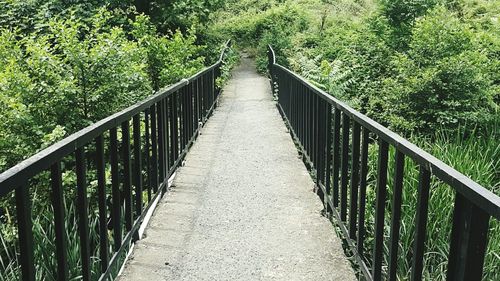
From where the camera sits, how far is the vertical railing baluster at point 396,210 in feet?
8.64

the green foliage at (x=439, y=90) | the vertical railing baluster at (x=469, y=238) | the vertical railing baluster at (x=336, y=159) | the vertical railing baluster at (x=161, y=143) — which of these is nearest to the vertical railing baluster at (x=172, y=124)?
the vertical railing baluster at (x=161, y=143)

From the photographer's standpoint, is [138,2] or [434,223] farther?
[138,2]

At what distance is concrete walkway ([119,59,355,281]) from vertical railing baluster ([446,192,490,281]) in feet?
5.93

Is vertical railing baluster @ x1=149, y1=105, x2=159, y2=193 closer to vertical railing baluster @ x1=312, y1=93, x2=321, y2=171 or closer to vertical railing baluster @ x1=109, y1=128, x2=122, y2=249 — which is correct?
vertical railing baluster @ x1=109, y1=128, x2=122, y2=249

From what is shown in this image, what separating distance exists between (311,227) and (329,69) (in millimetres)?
6118

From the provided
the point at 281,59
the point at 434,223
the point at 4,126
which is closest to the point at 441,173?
the point at 434,223

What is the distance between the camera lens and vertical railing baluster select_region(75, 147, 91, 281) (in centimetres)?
267

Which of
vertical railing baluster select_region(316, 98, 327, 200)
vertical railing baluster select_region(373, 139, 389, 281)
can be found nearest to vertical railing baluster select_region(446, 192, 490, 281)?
vertical railing baluster select_region(373, 139, 389, 281)

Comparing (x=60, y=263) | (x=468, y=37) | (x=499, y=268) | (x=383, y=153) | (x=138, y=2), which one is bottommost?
(x=499, y=268)

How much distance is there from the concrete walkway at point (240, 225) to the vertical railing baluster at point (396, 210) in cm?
90

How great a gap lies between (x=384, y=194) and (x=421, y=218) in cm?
64

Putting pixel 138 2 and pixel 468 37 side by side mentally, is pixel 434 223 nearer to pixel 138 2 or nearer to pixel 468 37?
pixel 468 37

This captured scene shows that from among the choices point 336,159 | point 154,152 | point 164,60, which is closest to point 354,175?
point 336,159

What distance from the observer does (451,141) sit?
341 inches
